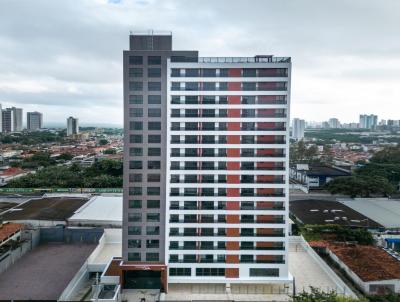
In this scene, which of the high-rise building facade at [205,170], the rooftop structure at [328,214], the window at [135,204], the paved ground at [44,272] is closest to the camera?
the paved ground at [44,272]

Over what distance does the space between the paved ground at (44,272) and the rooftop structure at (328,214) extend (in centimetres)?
3174

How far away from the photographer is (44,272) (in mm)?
37281

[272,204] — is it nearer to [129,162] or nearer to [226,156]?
[226,156]

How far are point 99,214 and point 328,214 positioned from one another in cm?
3435

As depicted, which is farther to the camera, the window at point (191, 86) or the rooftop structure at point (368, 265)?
the window at point (191, 86)

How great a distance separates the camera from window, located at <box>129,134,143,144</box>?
116 feet

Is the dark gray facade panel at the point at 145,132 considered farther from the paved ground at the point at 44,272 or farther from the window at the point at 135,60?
the paved ground at the point at 44,272

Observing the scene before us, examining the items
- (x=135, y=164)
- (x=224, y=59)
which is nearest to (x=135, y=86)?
(x=135, y=164)

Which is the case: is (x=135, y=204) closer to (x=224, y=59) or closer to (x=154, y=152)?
(x=154, y=152)

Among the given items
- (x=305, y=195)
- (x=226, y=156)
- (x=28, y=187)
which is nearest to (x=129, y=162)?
(x=226, y=156)

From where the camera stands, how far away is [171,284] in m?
36.7

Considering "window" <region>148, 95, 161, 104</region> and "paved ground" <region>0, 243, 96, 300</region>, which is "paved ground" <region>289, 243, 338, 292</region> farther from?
"paved ground" <region>0, 243, 96, 300</region>

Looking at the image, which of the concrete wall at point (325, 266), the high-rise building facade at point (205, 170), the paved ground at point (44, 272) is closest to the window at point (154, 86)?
the high-rise building facade at point (205, 170)

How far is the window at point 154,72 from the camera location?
1377 inches
